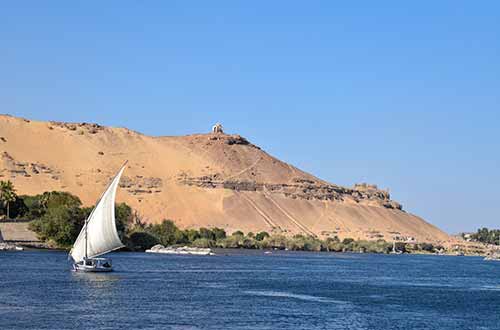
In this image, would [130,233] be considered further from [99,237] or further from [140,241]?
[99,237]

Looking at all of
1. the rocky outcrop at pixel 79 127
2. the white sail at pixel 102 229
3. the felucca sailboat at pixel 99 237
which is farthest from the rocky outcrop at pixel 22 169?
the white sail at pixel 102 229

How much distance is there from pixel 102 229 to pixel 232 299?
15.0m

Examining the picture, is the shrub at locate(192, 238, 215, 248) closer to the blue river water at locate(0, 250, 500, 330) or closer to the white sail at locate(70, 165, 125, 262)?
the blue river water at locate(0, 250, 500, 330)

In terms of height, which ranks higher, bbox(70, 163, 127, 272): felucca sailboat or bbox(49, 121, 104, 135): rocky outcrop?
bbox(49, 121, 104, 135): rocky outcrop

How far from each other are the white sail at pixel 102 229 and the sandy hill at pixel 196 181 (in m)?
74.2

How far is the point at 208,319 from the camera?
38969 millimetres

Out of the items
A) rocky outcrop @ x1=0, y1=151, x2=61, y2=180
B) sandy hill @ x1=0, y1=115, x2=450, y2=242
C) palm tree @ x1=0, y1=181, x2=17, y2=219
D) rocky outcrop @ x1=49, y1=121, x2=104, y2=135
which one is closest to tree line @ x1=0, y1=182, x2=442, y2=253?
palm tree @ x1=0, y1=181, x2=17, y2=219

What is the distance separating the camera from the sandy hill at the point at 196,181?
146375 mm

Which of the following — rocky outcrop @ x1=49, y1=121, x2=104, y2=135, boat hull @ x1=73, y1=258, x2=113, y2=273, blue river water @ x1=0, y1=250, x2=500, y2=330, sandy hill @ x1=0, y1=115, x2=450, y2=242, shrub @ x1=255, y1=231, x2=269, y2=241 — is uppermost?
rocky outcrop @ x1=49, y1=121, x2=104, y2=135

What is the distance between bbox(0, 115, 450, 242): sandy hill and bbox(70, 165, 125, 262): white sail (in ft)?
243

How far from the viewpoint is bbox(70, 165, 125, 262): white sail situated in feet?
194

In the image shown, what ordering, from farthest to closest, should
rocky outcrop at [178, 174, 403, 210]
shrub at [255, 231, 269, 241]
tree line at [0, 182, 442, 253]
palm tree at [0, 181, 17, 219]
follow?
1. rocky outcrop at [178, 174, 403, 210]
2. shrub at [255, 231, 269, 241]
3. palm tree at [0, 181, 17, 219]
4. tree line at [0, 182, 442, 253]

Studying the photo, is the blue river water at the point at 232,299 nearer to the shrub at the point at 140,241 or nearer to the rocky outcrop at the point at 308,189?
the shrub at the point at 140,241

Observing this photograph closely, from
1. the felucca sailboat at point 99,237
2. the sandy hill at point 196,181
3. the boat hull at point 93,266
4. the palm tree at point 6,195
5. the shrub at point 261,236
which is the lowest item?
the boat hull at point 93,266
